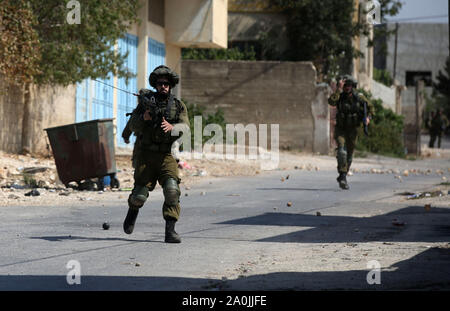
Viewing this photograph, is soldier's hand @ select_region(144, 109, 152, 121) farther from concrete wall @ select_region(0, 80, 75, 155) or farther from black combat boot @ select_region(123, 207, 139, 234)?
concrete wall @ select_region(0, 80, 75, 155)

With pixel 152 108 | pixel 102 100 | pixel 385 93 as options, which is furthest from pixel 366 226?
pixel 385 93

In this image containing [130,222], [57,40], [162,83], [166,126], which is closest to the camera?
[166,126]

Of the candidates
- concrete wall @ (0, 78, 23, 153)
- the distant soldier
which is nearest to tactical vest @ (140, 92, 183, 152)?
concrete wall @ (0, 78, 23, 153)

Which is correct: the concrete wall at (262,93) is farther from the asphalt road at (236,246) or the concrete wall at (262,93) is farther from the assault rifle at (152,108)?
the assault rifle at (152,108)

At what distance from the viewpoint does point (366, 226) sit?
396 inches

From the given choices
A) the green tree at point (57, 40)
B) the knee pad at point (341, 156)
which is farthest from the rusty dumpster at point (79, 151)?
the knee pad at point (341, 156)

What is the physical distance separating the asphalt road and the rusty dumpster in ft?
3.67

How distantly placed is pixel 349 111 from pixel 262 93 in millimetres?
12014

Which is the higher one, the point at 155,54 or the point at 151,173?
the point at 155,54

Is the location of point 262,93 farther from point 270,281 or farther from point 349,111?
point 270,281

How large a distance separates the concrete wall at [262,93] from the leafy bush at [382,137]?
3034 millimetres

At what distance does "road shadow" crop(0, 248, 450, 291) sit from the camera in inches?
232
